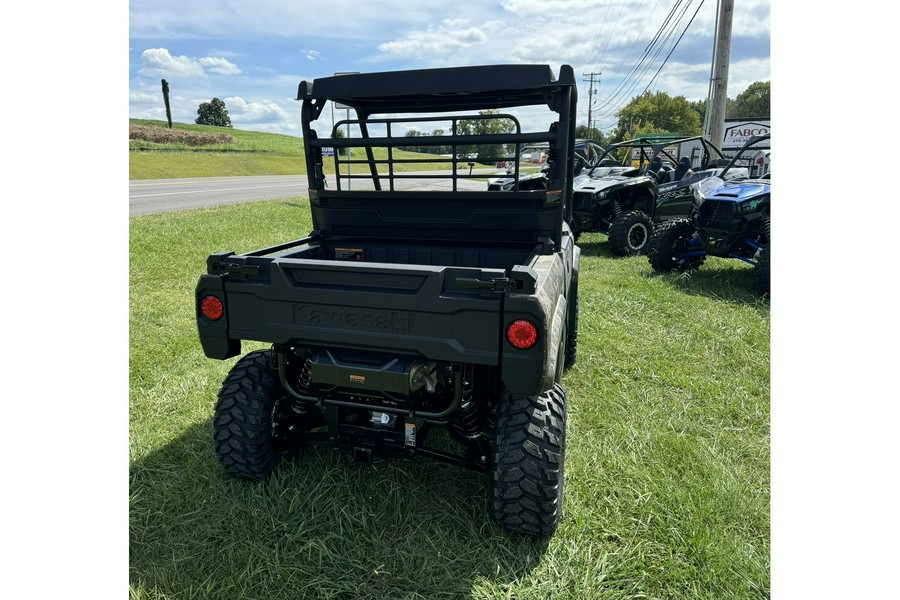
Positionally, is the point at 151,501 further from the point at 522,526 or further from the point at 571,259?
the point at 571,259

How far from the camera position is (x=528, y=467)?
247 cm

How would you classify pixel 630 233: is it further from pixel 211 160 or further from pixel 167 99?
pixel 167 99

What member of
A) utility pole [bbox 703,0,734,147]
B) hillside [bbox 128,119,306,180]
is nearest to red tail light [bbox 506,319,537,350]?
utility pole [bbox 703,0,734,147]

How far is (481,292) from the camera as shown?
2.28 m

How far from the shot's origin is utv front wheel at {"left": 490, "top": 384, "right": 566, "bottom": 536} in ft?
8.12

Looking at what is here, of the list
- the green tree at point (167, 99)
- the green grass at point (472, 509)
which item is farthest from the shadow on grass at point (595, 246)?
the green tree at point (167, 99)

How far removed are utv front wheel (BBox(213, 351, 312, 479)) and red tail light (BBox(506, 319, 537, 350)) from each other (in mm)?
1429

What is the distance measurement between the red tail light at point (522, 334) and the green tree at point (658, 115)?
68.8 m

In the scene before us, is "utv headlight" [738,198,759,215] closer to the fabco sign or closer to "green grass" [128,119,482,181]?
the fabco sign

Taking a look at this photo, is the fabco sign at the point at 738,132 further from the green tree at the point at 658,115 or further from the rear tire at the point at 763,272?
the green tree at the point at 658,115

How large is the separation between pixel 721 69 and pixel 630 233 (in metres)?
6.80

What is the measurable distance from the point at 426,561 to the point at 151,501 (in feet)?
4.76

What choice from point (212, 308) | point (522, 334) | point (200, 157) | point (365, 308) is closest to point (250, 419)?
point (212, 308)

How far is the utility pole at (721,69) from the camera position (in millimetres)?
→ 13328
